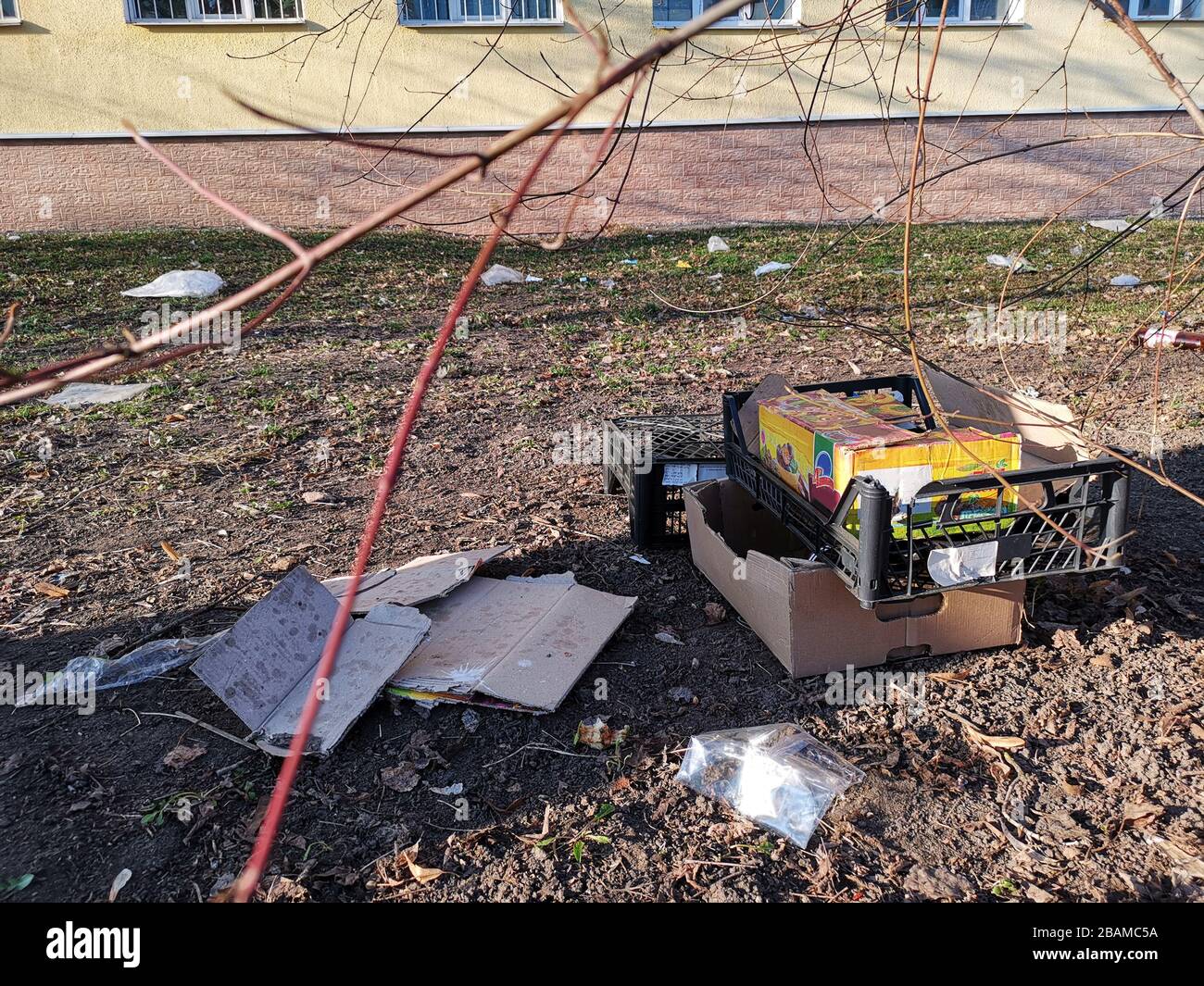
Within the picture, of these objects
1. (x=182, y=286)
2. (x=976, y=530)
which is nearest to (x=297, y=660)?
(x=976, y=530)

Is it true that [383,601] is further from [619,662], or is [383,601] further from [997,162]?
[997,162]

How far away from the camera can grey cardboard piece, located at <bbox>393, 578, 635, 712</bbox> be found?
2.75 metres

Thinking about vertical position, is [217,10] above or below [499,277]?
above

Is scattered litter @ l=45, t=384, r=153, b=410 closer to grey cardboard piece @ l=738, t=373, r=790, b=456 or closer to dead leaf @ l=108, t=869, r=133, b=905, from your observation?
grey cardboard piece @ l=738, t=373, r=790, b=456

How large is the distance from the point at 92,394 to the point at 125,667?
361cm

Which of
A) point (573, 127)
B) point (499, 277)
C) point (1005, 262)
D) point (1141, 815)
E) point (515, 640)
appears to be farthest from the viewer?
point (573, 127)

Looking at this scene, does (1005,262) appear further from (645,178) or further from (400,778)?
(400,778)

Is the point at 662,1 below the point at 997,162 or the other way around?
the other way around

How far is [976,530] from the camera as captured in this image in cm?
282

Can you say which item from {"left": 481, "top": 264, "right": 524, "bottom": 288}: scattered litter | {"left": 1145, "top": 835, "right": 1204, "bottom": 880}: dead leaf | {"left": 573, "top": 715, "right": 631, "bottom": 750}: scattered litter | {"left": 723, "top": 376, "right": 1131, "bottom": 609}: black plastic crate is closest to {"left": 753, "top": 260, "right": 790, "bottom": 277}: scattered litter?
{"left": 481, "top": 264, "right": 524, "bottom": 288}: scattered litter

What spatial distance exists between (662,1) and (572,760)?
36.9 feet

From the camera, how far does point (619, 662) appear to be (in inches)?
119

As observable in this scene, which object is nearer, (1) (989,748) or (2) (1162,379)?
(1) (989,748)

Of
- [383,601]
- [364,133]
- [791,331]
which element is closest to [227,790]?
[383,601]
